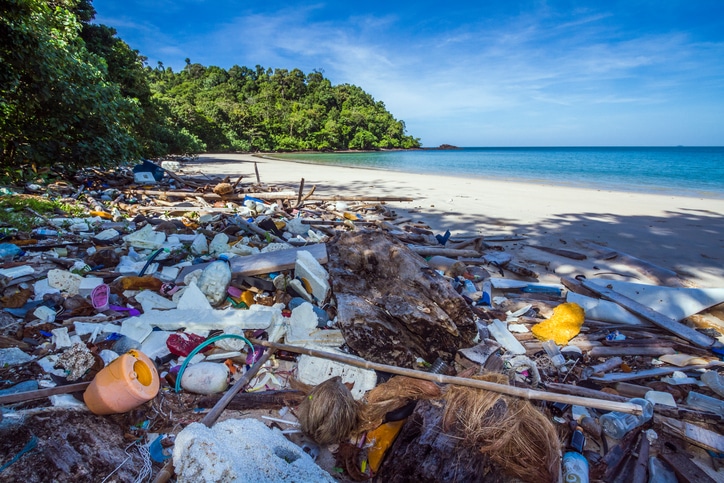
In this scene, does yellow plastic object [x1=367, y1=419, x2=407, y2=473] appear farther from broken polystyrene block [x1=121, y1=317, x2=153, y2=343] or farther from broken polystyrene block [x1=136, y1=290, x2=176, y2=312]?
broken polystyrene block [x1=136, y1=290, x2=176, y2=312]

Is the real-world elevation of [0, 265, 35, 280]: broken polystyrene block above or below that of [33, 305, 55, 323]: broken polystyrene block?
above

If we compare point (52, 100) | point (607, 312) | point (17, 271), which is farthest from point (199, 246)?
point (52, 100)

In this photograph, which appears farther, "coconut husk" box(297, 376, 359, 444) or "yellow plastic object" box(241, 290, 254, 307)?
"yellow plastic object" box(241, 290, 254, 307)

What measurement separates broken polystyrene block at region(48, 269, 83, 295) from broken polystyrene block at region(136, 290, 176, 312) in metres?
0.71

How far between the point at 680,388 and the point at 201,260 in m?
5.19

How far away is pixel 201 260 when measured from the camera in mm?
4637

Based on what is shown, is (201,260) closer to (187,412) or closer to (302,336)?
(302,336)

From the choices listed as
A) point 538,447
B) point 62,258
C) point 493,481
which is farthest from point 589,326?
point 62,258

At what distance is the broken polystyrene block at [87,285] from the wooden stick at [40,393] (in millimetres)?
1811

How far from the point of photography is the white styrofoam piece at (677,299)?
3750 millimetres

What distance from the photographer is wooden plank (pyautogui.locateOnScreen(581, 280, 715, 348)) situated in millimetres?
3316

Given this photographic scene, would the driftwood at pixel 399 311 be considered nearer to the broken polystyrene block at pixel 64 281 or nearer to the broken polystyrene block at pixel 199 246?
the broken polystyrene block at pixel 199 246

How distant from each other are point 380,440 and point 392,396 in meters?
0.28

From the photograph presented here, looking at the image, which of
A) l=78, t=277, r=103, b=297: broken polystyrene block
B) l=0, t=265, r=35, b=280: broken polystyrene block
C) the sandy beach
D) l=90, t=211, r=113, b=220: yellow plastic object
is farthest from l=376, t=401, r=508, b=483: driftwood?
l=90, t=211, r=113, b=220: yellow plastic object
